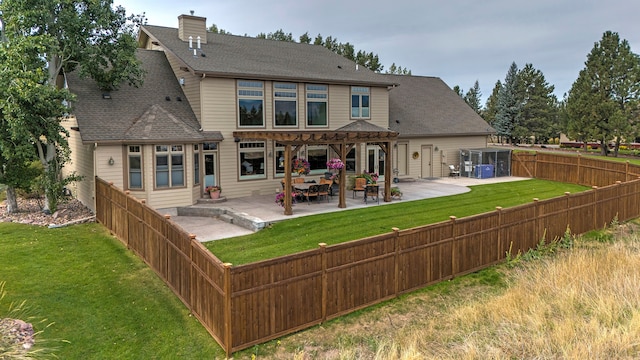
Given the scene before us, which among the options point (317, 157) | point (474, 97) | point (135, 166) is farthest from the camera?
point (474, 97)

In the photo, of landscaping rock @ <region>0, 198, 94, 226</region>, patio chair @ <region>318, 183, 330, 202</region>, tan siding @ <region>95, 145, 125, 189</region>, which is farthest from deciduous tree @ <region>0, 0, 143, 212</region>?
patio chair @ <region>318, 183, 330, 202</region>

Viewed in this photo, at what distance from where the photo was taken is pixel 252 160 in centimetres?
1739

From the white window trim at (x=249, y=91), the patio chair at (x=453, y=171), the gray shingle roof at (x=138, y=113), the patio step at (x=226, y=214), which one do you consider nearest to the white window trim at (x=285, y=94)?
the white window trim at (x=249, y=91)

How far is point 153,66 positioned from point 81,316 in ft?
44.6

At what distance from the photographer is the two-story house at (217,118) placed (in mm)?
14484

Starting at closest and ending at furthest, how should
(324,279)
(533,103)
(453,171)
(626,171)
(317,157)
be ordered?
(324,279), (626,171), (317,157), (453,171), (533,103)

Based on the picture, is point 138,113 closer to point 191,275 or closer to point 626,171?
point 191,275

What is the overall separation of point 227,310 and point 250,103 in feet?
40.4

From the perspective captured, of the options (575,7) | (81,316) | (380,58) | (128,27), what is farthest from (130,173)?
(380,58)

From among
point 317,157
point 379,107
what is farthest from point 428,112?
point 317,157

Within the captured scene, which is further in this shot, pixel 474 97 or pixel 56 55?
pixel 474 97

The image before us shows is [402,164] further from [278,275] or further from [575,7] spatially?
[278,275]

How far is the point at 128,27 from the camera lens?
15.4 metres

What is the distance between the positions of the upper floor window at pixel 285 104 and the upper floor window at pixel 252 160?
55.3 inches
